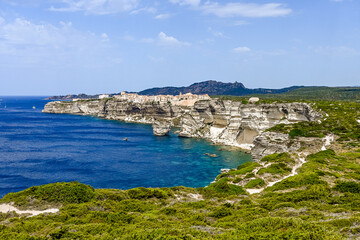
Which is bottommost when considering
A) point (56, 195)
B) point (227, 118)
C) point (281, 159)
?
point (281, 159)

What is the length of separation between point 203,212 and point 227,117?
199 ft

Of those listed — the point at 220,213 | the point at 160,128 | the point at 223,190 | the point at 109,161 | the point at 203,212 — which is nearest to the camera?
the point at 220,213

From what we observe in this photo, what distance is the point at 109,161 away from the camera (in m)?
52.4

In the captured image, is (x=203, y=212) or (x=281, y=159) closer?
(x=203, y=212)

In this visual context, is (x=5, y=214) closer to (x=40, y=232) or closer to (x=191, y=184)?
(x=40, y=232)

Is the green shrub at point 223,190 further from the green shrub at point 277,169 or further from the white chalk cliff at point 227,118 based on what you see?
the white chalk cliff at point 227,118

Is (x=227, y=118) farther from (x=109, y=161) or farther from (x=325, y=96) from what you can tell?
(x=325, y=96)

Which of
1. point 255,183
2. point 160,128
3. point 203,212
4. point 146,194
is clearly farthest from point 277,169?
point 160,128

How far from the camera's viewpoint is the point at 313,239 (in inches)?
365

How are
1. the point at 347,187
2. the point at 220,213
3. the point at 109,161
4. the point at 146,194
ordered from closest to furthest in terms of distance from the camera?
the point at 220,213
the point at 347,187
the point at 146,194
the point at 109,161

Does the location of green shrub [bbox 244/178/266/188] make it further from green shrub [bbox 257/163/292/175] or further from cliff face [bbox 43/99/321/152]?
cliff face [bbox 43/99/321/152]

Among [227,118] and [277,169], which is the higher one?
[227,118]

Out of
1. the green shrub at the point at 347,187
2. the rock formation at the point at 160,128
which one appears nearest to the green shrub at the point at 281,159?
the green shrub at the point at 347,187

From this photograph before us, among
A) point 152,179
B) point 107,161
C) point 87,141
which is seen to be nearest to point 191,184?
point 152,179
